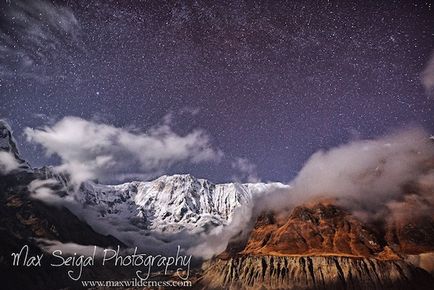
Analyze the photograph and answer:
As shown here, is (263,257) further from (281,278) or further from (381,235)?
(381,235)

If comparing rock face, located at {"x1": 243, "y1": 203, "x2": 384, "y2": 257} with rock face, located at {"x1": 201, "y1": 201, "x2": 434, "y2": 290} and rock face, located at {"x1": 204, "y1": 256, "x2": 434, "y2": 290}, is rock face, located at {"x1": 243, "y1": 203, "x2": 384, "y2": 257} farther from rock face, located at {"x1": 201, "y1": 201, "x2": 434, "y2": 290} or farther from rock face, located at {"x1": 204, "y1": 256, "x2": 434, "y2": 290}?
rock face, located at {"x1": 204, "y1": 256, "x2": 434, "y2": 290}

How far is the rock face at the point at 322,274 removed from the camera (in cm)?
14962

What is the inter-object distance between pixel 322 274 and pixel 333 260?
301 inches

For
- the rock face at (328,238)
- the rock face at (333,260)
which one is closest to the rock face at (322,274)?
the rock face at (333,260)

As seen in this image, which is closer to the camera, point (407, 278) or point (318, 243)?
point (407, 278)

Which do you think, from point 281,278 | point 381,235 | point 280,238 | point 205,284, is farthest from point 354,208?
point 205,284

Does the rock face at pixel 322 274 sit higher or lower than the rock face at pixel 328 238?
lower

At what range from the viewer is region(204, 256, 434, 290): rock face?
14962 centimetres

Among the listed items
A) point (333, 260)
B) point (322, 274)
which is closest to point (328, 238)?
point (333, 260)

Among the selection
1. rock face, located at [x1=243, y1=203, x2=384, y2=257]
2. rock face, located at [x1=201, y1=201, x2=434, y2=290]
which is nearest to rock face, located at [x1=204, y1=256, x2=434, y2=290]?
rock face, located at [x1=201, y1=201, x2=434, y2=290]

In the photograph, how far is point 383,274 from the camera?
503ft

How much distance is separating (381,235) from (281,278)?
47.1m

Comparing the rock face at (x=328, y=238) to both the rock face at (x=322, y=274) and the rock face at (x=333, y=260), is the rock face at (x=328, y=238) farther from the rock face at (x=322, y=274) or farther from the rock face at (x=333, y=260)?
the rock face at (x=322, y=274)

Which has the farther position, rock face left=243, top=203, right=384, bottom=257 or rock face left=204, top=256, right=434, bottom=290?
rock face left=243, top=203, right=384, bottom=257
